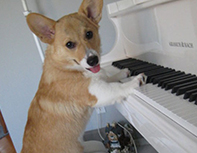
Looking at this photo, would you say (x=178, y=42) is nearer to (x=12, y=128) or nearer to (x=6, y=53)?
(x=6, y=53)

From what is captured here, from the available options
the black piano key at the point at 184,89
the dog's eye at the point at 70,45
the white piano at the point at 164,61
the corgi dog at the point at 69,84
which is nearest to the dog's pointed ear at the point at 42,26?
the corgi dog at the point at 69,84

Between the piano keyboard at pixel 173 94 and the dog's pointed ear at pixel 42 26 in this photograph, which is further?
the dog's pointed ear at pixel 42 26

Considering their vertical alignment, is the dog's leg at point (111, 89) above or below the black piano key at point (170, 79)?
below

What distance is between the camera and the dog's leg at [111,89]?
1.07 meters

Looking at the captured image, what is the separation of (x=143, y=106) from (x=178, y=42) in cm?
38

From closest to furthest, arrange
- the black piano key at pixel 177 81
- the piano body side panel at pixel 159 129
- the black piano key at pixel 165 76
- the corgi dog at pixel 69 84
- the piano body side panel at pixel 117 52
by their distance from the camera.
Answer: the piano body side panel at pixel 159 129 < the black piano key at pixel 177 81 < the black piano key at pixel 165 76 < the corgi dog at pixel 69 84 < the piano body side panel at pixel 117 52

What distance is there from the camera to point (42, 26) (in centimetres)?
122

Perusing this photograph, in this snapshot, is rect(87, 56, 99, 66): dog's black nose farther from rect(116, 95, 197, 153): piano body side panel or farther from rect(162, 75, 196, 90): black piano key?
rect(162, 75, 196, 90): black piano key

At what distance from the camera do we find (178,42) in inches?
40.6

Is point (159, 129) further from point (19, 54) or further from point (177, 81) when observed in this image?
point (19, 54)

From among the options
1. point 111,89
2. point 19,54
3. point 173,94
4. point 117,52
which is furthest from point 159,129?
point 19,54

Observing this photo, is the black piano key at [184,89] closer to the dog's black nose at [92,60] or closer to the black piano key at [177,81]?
the black piano key at [177,81]

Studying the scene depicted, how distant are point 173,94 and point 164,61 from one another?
15.5 inches

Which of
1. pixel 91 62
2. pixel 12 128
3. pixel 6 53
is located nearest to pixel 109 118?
pixel 12 128
